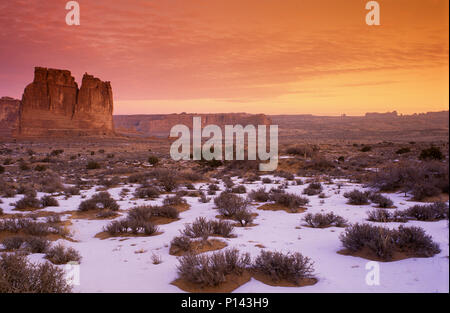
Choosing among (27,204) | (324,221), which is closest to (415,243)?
(324,221)

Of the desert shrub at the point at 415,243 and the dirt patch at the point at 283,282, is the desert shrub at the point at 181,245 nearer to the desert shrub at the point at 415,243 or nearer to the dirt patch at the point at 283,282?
the dirt patch at the point at 283,282

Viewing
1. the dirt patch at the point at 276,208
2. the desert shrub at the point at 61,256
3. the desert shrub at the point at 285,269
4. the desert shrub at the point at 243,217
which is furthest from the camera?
the dirt patch at the point at 276,208

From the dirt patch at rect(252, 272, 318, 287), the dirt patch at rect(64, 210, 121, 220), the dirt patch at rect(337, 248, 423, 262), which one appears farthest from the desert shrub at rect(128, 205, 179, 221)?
the dirt patch at rect(337, 248, 423, 262)

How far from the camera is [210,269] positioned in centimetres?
391

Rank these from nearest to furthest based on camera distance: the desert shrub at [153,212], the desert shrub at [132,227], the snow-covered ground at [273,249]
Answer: the snow-covered ground at [273,249]
the desert shrub at [132,227]
the desert shrub at [153,212]

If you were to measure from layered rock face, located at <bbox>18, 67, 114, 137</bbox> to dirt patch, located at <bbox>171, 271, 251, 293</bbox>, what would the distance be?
252 feet

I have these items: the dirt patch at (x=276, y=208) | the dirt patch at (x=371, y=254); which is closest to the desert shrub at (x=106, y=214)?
the dirt patch at (x=276, y=208)

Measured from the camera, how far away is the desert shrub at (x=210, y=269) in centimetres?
381

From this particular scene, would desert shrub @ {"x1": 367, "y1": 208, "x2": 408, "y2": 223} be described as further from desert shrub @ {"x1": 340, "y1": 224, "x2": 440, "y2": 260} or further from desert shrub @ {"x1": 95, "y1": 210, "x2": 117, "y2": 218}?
desert shrub @ {"x1": 95, "y1": 210, "x2": 117, "y2": 218}

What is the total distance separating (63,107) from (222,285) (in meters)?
85.8

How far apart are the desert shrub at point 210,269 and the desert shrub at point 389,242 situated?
83.2 inches

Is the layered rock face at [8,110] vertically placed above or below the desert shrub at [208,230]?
above

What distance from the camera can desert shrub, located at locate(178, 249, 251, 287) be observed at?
3.81 m

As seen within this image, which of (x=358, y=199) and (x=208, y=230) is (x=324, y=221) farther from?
(x=358, y=199)
